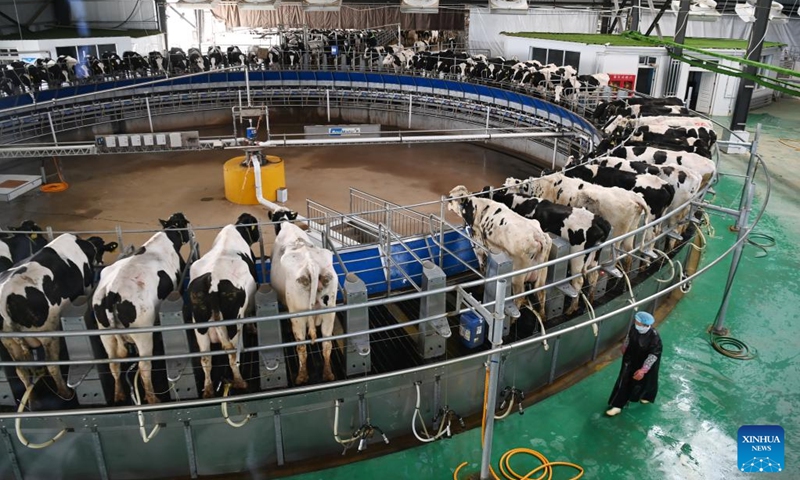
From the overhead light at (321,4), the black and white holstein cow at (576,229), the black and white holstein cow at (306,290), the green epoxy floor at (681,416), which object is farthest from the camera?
the overhead light at (321,4)

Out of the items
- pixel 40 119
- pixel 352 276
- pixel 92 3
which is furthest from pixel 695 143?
pixel 92 3

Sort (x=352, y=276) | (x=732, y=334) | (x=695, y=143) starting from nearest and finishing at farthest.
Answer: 1. (x=352, y=276)
2. (x=732, y=334)
3. (x=695, y=143)

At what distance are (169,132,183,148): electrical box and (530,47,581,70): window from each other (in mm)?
13133

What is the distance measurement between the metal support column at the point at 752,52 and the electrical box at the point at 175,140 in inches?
525

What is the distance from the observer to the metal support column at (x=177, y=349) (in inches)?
209

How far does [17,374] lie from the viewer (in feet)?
18.0

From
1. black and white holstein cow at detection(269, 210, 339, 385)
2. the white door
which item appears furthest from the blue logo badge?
the white door

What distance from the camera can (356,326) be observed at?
5.83m

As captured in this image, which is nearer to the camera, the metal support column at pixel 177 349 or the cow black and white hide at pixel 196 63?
the metal support column at pixel 177 349

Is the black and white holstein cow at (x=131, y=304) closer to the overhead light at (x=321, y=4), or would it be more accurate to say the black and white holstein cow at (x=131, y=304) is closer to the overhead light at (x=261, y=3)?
the overhead light at (x=261, y=3)

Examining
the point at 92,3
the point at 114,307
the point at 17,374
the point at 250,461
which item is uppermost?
the point at 92,3

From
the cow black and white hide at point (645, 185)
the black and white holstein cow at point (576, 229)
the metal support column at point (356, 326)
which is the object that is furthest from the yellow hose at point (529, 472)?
the cow black and white hide at point (645, 185)

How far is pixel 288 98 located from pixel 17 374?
1844cm

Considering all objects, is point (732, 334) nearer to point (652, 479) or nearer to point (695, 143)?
point (652, 479)
